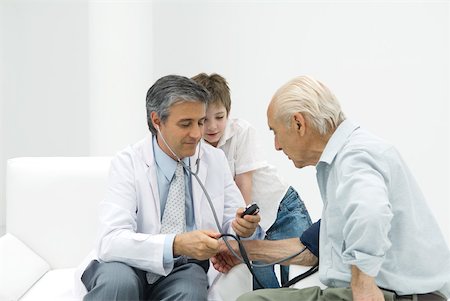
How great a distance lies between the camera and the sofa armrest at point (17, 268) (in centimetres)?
230

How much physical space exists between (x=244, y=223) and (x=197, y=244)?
0.21 m

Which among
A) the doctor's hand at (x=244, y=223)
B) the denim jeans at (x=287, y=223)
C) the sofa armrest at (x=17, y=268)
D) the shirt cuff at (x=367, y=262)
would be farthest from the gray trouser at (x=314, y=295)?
the sofa armrest at (x=17, y=268)

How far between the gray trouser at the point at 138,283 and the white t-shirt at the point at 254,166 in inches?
19.4

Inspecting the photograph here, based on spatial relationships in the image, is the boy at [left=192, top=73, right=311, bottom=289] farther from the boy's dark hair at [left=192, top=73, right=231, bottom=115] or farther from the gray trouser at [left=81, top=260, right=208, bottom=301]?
the gray trouser at [left=81, top=260, right=208, bottom=301]

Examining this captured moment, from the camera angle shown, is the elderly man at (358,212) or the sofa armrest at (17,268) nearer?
the elderly man at (358,212)

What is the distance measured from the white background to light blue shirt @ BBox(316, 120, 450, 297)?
6.89ft

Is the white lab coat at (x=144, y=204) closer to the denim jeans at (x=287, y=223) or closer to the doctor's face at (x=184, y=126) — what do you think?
the doctor's face at (x=184, y=126)

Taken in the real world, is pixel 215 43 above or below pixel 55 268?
above

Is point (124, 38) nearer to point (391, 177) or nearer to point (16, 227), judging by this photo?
point (16, 227)

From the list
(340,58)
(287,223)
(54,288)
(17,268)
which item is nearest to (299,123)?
(287,223)

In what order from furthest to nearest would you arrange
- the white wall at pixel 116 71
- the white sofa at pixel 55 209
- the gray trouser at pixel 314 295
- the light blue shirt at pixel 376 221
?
1. the white wall at pixel 116 71
2. the white sofa at pixel 55 209
3. the gray trouser at pixel 314 295
4. the light blue shirt at pixel 376 221

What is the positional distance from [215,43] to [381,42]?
109cm

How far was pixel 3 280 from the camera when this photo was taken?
7.59 ft

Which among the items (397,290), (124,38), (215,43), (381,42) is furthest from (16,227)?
(381,42)
